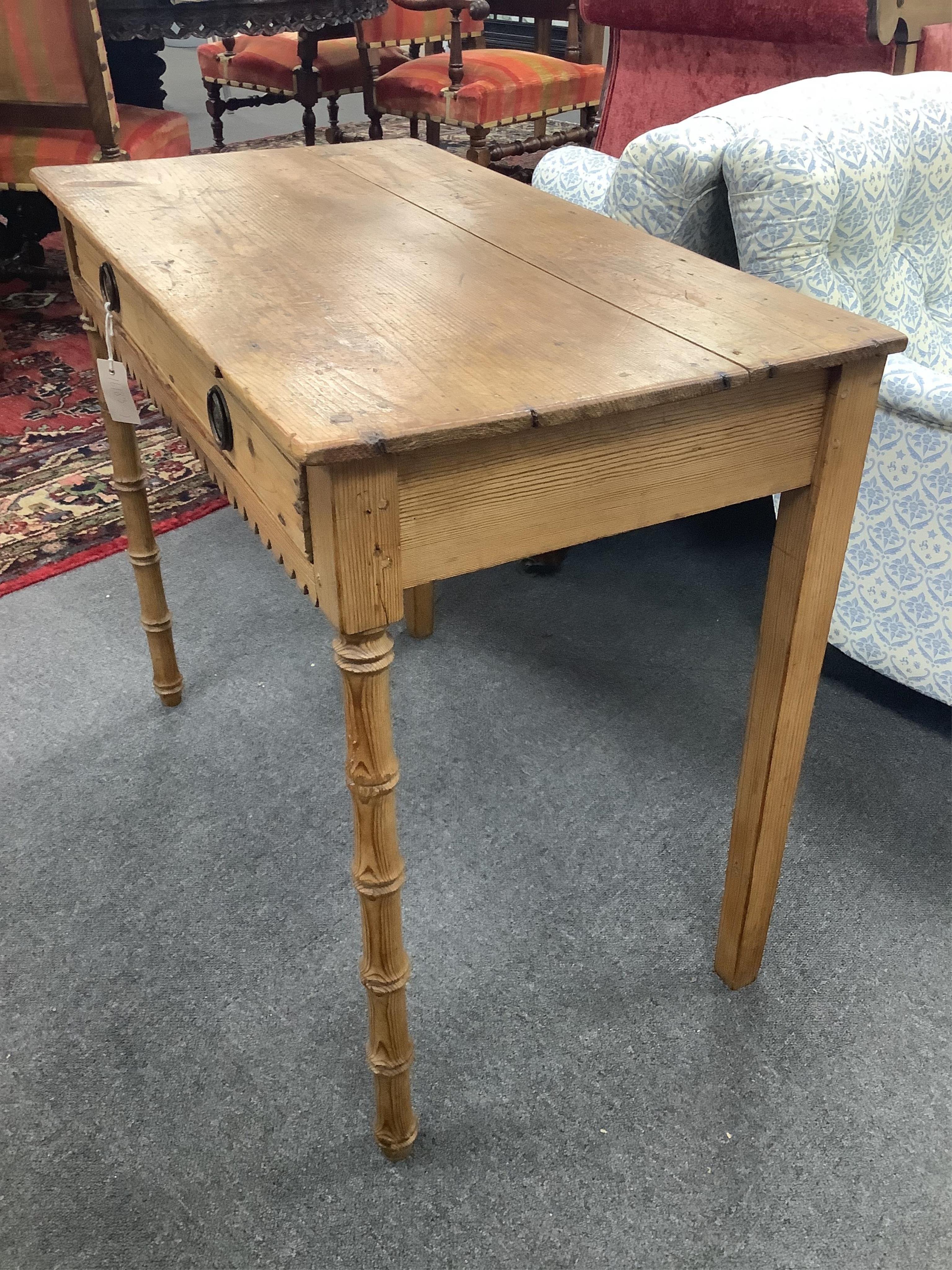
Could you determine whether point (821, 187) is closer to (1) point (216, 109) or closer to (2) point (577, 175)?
(2) point (577, 175)

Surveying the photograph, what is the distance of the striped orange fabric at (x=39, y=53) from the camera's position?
2.45 metres

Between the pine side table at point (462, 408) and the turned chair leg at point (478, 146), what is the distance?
2751 mm

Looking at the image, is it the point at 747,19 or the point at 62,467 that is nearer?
the point at 747,19

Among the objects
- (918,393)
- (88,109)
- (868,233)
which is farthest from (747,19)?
(88,109)

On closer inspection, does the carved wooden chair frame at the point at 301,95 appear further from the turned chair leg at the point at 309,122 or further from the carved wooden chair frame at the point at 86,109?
the carved wooden chair frame at the point at 86,109

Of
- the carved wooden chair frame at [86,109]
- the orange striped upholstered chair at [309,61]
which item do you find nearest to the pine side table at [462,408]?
the carved wooden chair frame at [86,109]

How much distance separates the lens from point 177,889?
53.7 inches

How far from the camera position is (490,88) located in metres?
3.69

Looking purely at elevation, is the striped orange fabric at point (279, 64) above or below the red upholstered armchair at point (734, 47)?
below

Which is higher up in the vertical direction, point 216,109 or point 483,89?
point 483,89

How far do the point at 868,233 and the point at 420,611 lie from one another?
92cm

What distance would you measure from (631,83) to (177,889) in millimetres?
2216

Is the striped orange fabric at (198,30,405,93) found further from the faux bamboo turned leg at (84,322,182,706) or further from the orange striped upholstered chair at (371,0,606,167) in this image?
the faux bamboo turned leg at (84,322,182,706)

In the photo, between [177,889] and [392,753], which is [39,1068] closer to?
[177,889]
